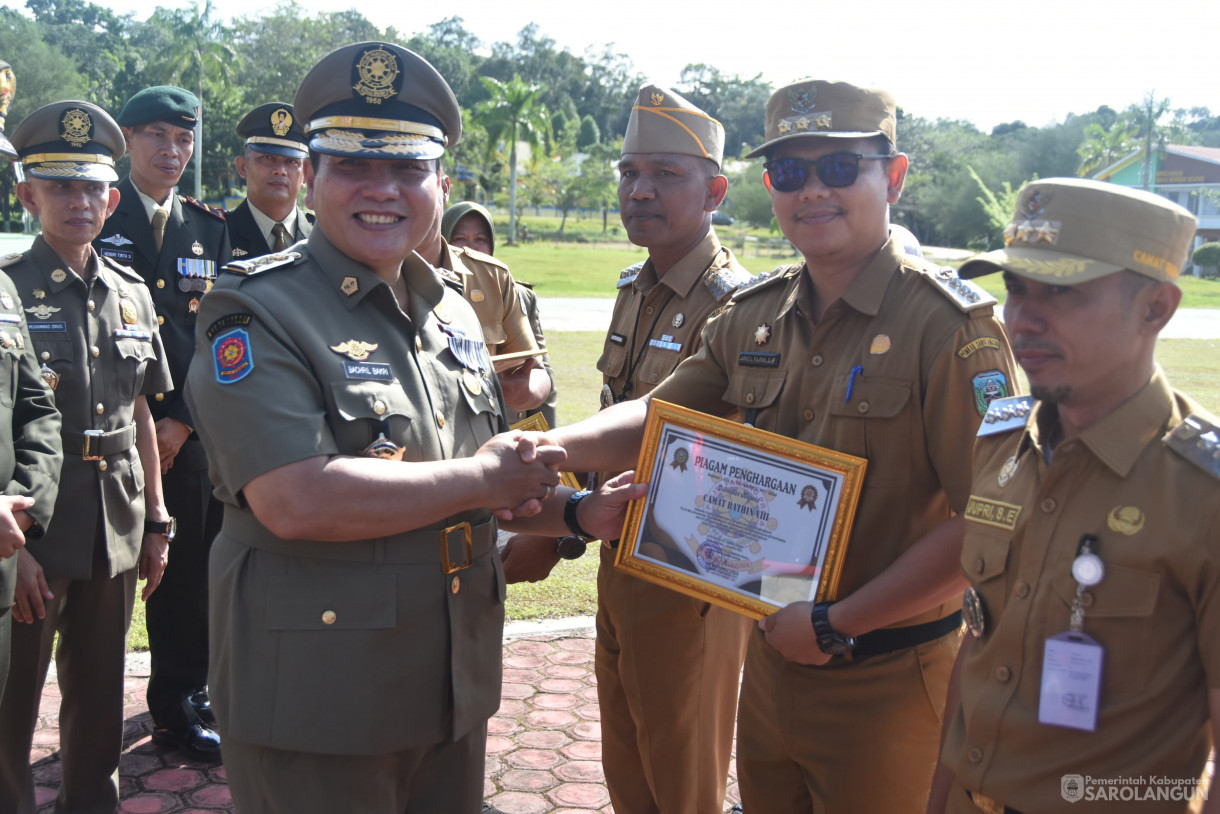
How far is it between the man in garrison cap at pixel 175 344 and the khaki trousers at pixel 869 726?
9.88ft

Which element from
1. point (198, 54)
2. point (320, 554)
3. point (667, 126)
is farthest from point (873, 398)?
point (198, 54)

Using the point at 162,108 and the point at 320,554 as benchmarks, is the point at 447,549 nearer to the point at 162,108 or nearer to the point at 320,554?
the point at 320,554

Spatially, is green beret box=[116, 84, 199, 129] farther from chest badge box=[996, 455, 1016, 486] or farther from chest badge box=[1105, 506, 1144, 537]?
chest badge box=[1105, 506, 1144, 537]

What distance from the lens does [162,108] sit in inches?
220

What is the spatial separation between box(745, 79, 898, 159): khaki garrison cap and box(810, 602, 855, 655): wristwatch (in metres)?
1.35

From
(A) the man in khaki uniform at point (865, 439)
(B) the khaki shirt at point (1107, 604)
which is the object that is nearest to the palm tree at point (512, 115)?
(A) the man in khaki uniform at point (865, 439)

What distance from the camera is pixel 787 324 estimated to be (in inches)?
124

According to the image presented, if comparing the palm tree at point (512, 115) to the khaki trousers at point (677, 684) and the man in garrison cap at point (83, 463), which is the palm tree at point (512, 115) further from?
the khaki trousers at point (677, 684)

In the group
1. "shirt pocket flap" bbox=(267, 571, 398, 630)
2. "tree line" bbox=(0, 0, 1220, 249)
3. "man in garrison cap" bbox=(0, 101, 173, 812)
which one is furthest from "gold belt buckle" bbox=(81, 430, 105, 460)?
"tree line" bbox=(0, 0, 1220, 249)

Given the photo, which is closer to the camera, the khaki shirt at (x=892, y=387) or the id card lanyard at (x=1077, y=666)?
the id card lanyard at (x=1077, y=666)

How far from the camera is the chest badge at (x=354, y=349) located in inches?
98.4

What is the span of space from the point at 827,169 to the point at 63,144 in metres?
3.43

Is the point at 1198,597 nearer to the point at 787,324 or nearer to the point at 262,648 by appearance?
the point at 787,324

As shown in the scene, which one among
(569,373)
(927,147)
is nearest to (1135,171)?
(927,147)
